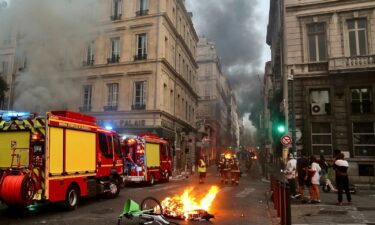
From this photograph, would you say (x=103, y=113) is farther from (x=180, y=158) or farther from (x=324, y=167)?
(x=324, y=167)

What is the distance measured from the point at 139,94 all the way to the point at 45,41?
15135 mm

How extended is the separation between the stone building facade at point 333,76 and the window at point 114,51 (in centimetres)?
1524

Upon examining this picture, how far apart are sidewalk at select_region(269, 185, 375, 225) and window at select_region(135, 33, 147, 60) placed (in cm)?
2142

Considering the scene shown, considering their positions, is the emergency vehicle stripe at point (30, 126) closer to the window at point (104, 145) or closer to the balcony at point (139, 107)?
the window at point (104, 145)

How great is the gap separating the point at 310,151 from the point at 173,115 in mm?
15200

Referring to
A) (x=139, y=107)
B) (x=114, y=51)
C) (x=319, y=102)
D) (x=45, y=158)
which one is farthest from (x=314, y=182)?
(x=114, y=51)

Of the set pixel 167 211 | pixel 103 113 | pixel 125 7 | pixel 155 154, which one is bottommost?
pixel 167 211

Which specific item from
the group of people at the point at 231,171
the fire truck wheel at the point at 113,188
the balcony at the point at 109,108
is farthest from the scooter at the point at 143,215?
the balcony at the point at 109,108

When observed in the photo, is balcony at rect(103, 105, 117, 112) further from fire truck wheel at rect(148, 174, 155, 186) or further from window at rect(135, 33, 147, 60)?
fire truck wheel at rect(148, 174, 155, 186)

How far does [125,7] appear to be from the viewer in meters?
31.9

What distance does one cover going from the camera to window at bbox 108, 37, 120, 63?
104 ft

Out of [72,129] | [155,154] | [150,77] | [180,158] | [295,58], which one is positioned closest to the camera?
[72,129]

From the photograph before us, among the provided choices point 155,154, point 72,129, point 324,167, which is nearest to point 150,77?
point 155,154

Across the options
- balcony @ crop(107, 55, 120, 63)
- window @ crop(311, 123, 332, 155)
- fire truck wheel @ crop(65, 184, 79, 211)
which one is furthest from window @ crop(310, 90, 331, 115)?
fire truck wheel @ crop(65, 184, 79, 211)
